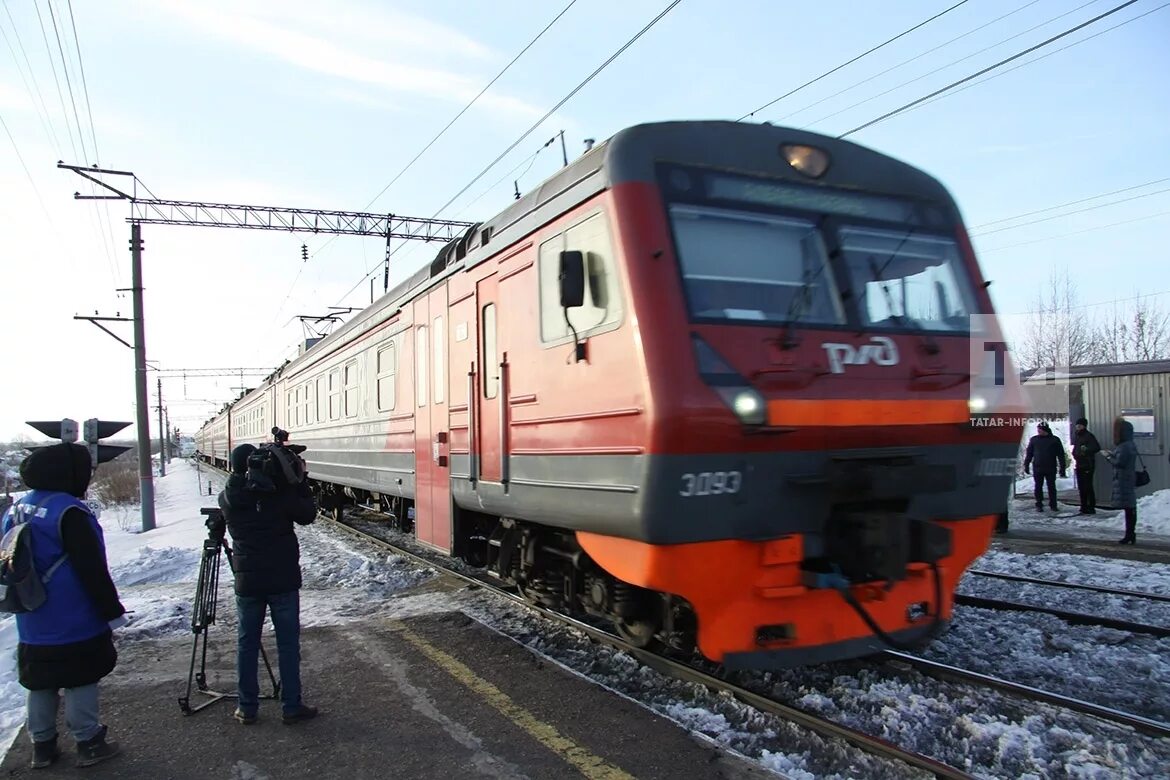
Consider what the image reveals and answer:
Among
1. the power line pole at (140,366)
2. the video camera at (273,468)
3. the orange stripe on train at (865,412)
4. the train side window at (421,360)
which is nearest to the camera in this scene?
the orange stripe on train at (865,412)

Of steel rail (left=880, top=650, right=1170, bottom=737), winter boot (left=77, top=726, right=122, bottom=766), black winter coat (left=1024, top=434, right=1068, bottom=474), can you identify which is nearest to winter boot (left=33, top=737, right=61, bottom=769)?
winter boot (left=77, top=726, right=122, bottom=766)

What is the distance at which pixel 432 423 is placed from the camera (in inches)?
310

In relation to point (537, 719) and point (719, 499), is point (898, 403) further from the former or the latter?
point (537, 719)

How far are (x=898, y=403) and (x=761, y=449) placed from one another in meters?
0.97

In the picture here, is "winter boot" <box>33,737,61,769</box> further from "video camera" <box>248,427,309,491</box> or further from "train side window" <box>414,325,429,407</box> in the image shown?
"train side window" <box>414,325,429,407</box>

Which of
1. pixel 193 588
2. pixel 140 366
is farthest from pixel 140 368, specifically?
pixel 193 588

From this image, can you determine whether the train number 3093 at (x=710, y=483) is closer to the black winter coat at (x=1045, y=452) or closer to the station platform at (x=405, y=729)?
the station platform at (x=405, y=729)

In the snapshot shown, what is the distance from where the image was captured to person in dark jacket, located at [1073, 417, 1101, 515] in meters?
12.8

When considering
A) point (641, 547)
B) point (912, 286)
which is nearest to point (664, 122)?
point (912, 286)

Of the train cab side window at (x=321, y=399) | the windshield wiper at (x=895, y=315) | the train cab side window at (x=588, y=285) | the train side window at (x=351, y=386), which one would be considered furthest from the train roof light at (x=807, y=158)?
the train cab side window at (x=321, y=399)

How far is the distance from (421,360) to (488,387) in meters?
2.24

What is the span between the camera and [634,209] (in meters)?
4.39

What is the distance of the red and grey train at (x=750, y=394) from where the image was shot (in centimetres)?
420

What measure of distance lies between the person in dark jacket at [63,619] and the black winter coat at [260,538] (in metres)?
0.66
